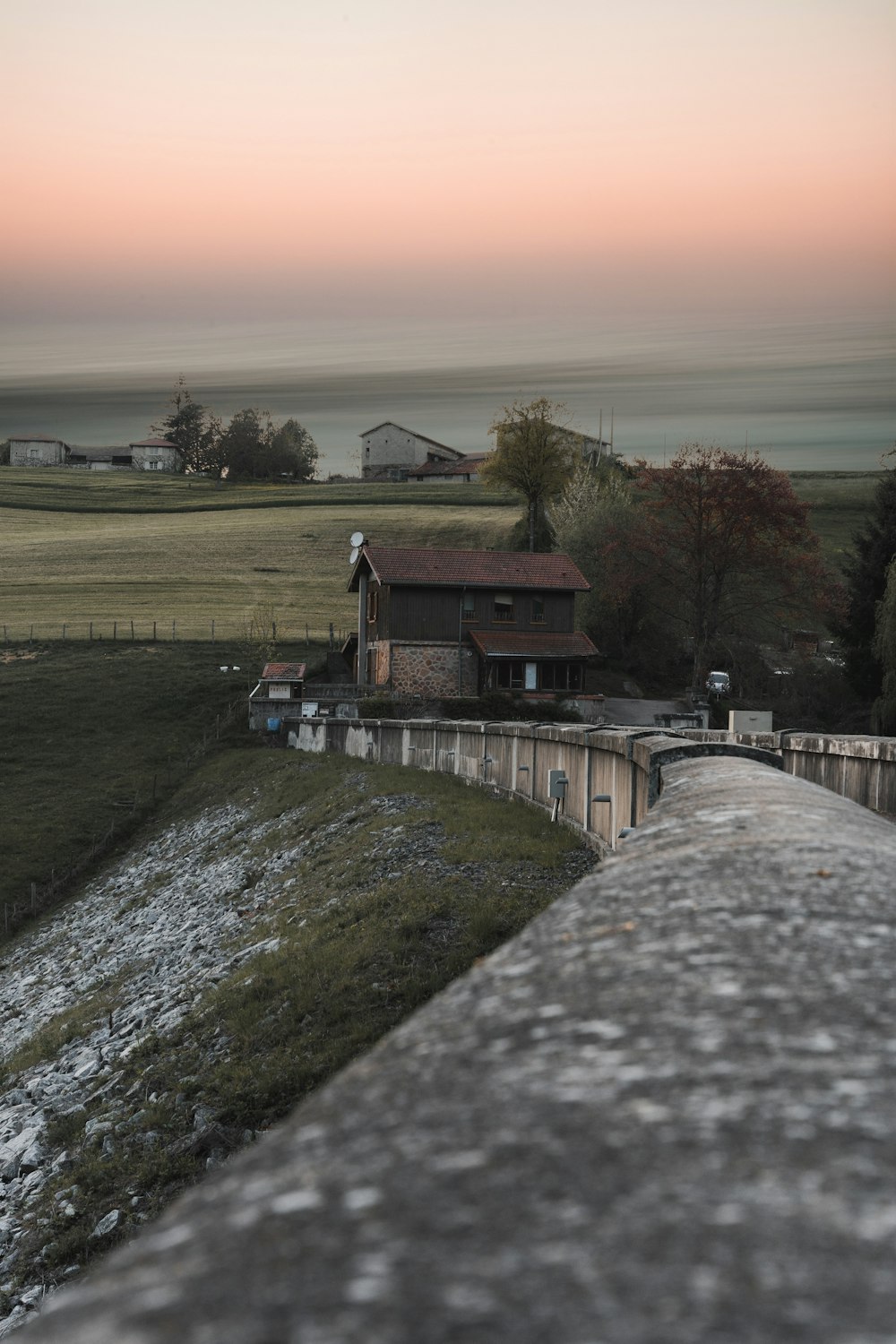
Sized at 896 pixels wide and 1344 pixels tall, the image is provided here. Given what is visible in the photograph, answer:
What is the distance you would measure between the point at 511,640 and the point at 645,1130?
5920 centimetres

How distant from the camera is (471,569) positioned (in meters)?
62.8

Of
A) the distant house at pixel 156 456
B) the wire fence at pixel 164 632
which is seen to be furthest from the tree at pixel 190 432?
the wire fence at pixel 164 632

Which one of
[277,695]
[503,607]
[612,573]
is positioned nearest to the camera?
[277,695]

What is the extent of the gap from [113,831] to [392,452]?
135 metres

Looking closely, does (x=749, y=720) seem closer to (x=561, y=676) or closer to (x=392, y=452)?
(x=561, y=676)

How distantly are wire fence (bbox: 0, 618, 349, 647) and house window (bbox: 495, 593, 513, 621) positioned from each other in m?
14.2

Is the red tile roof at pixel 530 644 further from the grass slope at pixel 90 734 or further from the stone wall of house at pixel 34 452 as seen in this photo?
the stone wall of house at pixel 34 452

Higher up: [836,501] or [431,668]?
[836,501]

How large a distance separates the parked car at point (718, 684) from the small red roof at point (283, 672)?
71.8 ft

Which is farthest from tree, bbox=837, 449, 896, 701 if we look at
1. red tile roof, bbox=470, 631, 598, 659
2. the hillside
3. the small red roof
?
the hillside

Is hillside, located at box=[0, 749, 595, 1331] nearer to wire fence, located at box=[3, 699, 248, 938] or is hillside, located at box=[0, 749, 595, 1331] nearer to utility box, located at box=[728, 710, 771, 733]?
wire fence, located at box=[3, 699, 248, 938]

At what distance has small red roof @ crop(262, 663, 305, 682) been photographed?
5447 cm

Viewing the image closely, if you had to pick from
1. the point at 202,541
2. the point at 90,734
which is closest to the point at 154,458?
the point at 202,541

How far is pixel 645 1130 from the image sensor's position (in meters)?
1.94
